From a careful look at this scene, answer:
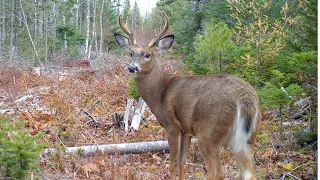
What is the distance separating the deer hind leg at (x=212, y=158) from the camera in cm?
435

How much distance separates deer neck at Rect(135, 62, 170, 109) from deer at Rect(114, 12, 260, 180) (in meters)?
0.01

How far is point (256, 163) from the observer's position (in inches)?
226

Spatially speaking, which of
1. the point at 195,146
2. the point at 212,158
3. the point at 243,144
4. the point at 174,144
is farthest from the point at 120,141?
the point at 243,144

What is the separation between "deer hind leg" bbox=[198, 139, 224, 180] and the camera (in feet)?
14.3

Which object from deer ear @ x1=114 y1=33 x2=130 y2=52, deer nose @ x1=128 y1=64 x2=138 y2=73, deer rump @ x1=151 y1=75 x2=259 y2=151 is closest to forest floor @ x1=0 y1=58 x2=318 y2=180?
deer rump @ x1=151 y1=75 x2=259 y2=151

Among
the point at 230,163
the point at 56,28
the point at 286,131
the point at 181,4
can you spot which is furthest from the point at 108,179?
the point at 181,4

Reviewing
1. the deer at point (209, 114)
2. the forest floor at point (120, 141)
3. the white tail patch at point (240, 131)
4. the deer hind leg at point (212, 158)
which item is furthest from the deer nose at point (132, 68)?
the white tail patch at point (240, 131)

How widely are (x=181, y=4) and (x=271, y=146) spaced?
33.2 metres

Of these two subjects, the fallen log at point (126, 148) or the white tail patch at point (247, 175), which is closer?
the white tail patch at point (247, 175)

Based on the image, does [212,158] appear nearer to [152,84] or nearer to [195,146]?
[152,84]

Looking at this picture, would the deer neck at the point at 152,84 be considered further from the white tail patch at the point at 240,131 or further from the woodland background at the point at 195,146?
the white tail patch at the point at 240,131

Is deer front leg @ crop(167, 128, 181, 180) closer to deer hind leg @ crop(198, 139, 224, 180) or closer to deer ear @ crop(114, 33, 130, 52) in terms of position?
deer hind leg @ crop(198, 139, 224, 180)

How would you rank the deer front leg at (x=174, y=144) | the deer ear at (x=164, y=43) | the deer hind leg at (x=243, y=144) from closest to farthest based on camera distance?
the deer hind leg at (x=243, y=144), the deer front leg at (x=174, y=144), the deer ear at (x=164, y=43)

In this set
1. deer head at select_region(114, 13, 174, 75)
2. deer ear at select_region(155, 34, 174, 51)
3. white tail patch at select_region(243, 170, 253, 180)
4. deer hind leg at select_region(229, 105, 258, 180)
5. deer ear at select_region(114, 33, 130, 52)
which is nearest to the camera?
deer hind leg at select_region(229, 105, 258, 180)
